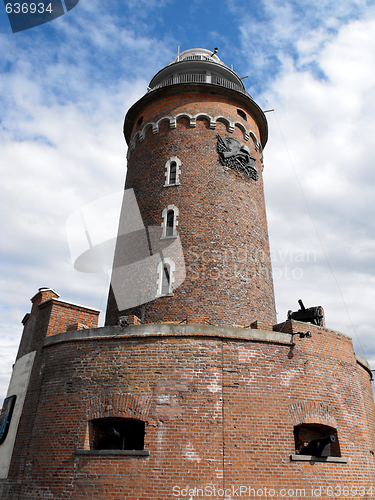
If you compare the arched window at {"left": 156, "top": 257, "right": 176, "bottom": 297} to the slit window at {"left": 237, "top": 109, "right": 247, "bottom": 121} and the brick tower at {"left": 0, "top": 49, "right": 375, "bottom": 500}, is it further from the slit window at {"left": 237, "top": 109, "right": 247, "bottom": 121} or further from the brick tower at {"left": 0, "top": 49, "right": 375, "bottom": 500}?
the slit window at {"left": 237, "top": 109, "right": 247, "bottom": 121}

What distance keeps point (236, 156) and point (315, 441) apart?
11678mm

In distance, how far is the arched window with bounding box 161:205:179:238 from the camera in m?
15.7

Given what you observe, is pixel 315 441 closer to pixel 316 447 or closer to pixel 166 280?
pixel 316 447

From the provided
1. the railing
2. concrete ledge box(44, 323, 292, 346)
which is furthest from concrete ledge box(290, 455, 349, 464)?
the railing

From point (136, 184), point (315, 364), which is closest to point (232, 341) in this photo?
point (315, 364)

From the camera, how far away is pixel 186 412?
10477mm

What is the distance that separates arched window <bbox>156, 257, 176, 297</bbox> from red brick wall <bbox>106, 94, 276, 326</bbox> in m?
0.32

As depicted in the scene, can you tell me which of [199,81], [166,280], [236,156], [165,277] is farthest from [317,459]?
[199,81]

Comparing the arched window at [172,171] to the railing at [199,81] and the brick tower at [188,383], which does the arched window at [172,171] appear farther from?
the railing at [199,81]

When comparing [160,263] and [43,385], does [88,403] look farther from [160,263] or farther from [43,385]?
[160,263]

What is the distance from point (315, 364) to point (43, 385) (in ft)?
28.0

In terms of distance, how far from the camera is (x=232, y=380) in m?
Result: 11.1

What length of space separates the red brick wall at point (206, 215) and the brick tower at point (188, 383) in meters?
0.07

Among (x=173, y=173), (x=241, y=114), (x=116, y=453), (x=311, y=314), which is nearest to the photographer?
(x=116, y=453)
